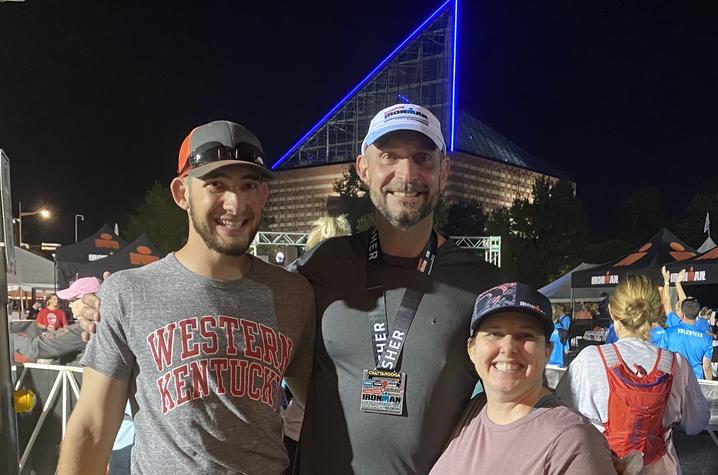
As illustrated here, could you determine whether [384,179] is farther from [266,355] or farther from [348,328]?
[266,355]

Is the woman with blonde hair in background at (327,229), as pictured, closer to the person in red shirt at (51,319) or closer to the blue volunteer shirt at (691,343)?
the blue volunteer shirt at (691,343)

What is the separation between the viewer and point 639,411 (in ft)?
12.5

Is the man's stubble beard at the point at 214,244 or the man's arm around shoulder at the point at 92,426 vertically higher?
the man's stubble beard at the point at 214,244

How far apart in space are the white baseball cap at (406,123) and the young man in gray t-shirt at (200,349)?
1.61 feet

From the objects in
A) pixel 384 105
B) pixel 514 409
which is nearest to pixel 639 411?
pixel 514 409

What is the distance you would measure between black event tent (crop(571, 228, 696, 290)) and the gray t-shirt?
9.82 m

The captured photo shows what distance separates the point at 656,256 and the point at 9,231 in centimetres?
1091

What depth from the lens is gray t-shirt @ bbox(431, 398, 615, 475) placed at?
1813 mm

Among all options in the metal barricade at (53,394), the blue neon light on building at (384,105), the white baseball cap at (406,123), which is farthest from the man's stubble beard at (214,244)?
the blue neon light on building at (384,105)

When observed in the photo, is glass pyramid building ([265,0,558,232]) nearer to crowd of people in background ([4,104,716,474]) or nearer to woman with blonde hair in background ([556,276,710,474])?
woman with blonde hair in background ([556,276,710,474])

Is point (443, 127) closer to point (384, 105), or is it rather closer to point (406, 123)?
point (384, 105)

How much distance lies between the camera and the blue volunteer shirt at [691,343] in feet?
24.7

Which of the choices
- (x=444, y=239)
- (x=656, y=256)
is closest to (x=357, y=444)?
(x=444, y=239)

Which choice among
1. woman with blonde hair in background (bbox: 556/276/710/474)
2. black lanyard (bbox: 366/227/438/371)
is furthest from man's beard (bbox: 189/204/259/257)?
woman with blonde hair in background (bbox: 556/276/710/474)
